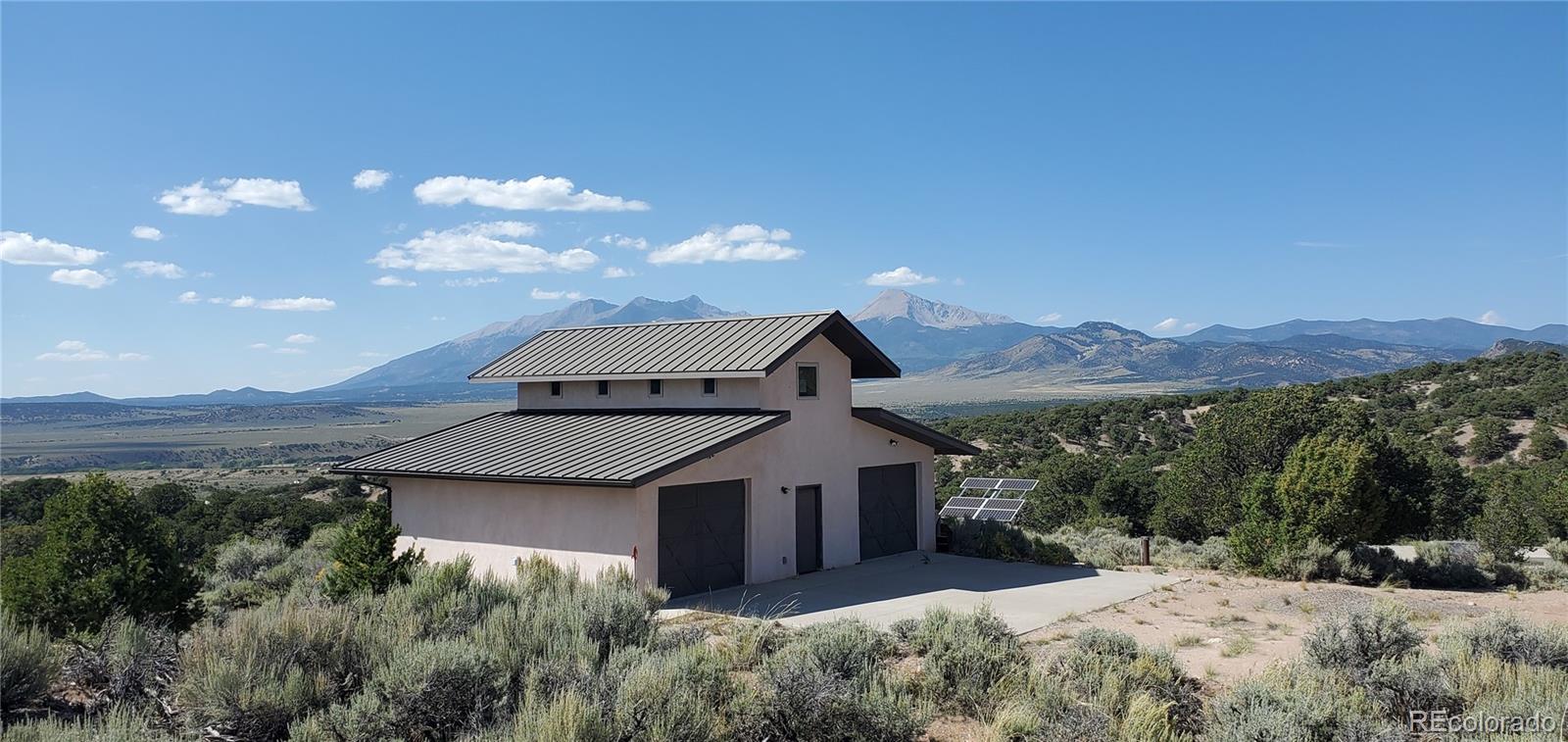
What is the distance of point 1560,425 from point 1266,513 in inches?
1311

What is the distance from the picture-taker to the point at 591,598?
10930 millimetres

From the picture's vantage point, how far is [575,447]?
18516 mm

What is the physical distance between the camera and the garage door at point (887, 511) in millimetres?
21859

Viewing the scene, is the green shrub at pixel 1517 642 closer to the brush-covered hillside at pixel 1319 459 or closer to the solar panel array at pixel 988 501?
the brush-covered hillside at pixel 1319 459

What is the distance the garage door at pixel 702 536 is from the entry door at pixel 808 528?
1675 mm

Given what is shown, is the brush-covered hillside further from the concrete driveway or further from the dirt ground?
the concrete driveway

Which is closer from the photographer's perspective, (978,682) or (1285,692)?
(1285,692)

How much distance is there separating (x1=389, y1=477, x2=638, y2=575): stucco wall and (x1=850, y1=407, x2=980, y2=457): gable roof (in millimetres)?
6494

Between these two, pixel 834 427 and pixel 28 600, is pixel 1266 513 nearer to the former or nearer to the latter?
pixel 834 427

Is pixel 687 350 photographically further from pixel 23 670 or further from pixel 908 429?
pixel 23 670

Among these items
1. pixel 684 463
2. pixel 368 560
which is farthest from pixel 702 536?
pixel 368 560

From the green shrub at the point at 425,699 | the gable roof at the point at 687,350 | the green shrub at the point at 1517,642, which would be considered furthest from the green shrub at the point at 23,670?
the green shrub at the point at 1517,642

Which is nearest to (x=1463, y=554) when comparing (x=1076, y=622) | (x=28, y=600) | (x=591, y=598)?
(x=1076, y=622)

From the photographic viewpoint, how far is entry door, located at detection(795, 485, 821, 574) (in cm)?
1992
